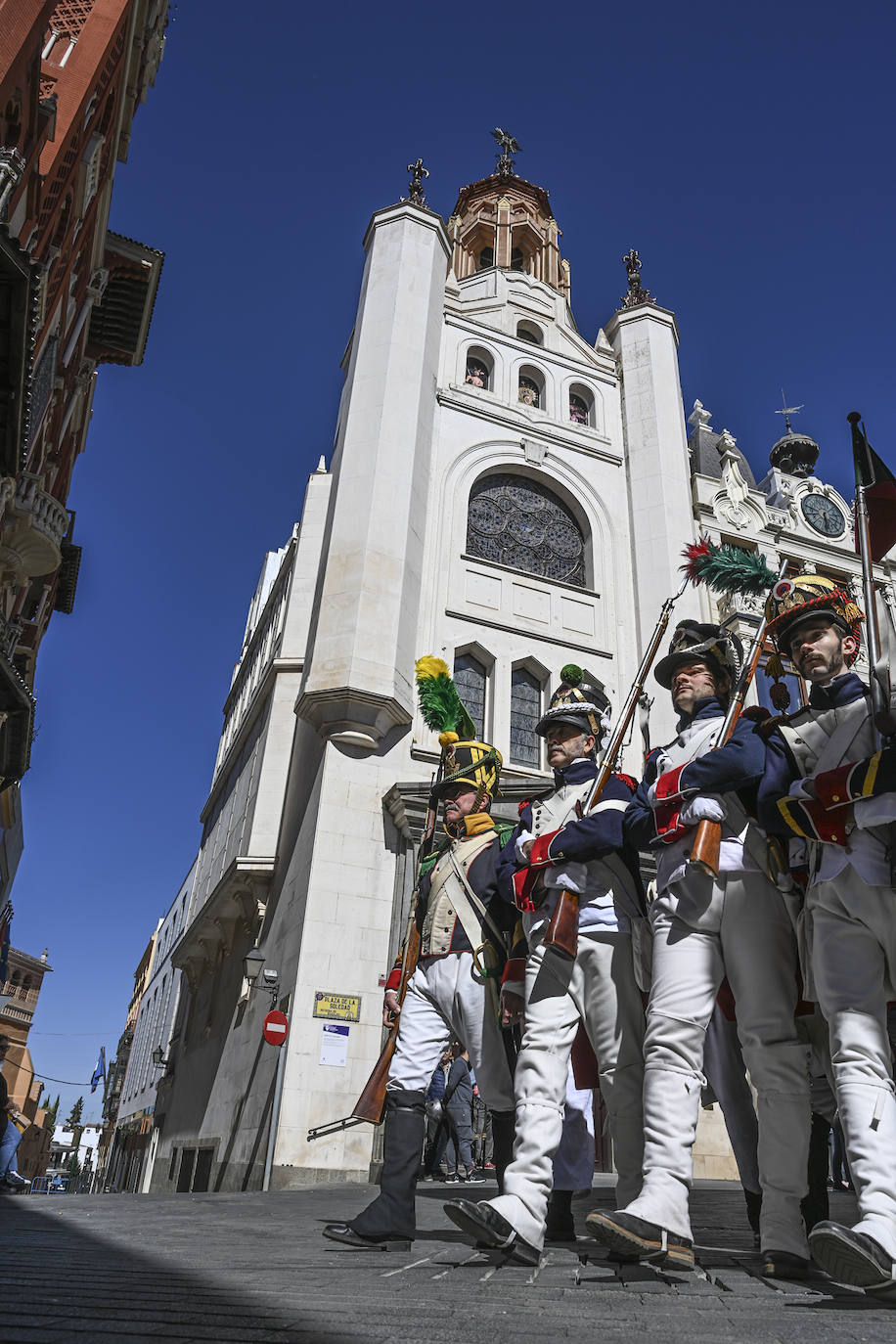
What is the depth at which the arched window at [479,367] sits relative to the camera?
21.6m

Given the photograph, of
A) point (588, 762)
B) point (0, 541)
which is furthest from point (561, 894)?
point (0, 541)

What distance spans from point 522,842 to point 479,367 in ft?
64.7

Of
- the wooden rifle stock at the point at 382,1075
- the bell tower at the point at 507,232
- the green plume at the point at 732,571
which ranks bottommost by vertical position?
the wooden rifle stock at the point at 382,1075

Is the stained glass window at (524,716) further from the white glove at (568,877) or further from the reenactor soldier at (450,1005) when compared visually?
the white glove at (568,877)

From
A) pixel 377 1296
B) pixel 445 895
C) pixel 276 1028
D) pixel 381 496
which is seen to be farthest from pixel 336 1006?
pixel 377 1296

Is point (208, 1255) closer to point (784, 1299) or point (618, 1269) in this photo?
point (618, 1269)

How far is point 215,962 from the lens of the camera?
20203 millimetres

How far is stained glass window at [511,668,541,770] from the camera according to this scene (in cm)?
1686

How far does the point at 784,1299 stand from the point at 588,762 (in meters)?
2.45

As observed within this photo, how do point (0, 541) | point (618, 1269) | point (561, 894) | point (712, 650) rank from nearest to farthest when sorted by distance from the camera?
point (618, 1269), point (561, 894), point (712, 650), point (0, 541)

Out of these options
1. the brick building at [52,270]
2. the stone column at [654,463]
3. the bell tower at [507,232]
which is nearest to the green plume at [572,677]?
the brick building at [52,270]

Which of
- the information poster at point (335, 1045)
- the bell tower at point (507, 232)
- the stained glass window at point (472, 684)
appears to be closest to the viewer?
the information poster at point (335, 1045)

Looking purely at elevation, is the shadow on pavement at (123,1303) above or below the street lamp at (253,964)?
below

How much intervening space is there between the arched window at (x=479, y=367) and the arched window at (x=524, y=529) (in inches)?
119
